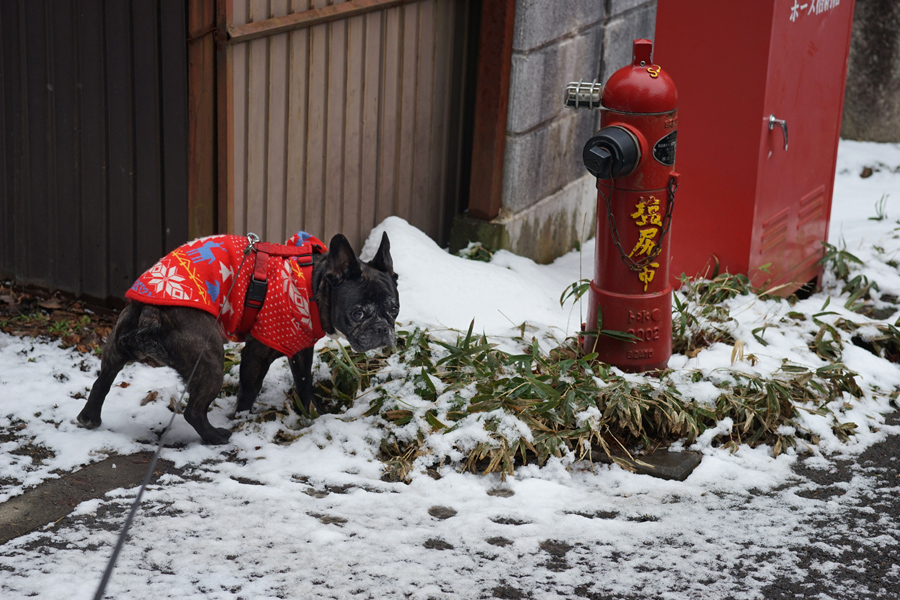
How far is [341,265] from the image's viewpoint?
3.71 m

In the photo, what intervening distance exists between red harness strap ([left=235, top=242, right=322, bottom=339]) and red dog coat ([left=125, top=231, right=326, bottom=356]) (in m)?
0.02

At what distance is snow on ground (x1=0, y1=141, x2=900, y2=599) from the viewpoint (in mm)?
2971

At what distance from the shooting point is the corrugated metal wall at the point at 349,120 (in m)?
4.70

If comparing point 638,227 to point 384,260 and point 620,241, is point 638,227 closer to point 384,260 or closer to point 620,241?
point 620,241

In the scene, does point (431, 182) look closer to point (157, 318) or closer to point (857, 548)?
point (157, 318)

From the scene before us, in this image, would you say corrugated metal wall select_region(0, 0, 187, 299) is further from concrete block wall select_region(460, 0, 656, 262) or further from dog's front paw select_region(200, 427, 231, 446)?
concrete block wall select_region(460, 0, 656, 262)

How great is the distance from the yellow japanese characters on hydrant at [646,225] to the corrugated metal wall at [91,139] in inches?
86.4

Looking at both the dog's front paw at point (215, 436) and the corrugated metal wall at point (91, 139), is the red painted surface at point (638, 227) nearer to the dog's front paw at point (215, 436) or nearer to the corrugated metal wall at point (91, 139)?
the dog's front paw at point (215, 436)

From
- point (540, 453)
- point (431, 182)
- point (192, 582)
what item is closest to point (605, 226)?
point (540, 453)

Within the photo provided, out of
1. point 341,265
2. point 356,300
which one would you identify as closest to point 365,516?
point 356,300

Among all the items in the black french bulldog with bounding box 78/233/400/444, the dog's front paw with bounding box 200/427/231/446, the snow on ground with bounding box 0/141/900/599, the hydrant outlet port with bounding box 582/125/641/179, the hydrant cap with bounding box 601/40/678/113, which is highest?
the hydrant cap with bounding box 601/40/678/113

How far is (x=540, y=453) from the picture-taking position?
384 centimetres

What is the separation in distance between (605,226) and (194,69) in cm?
204

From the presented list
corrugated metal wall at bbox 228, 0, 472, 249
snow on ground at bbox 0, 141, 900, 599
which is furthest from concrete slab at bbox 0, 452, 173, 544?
corrugated metal wall at bbox 228, 0, 472, 249
